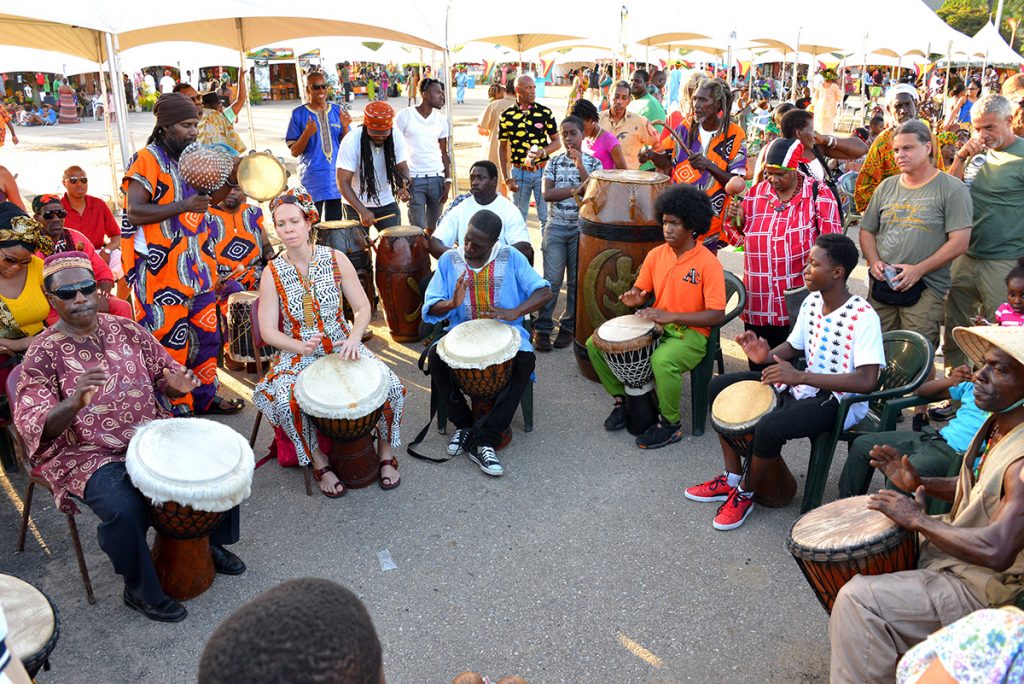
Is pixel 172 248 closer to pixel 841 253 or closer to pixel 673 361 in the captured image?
pixel 673 361

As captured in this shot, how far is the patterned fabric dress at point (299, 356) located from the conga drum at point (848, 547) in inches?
93.9

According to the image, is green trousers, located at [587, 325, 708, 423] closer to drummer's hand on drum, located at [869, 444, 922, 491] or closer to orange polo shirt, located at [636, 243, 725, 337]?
orange polo shirt, located at [636, 243, 725, 337]

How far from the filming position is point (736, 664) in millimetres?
3057

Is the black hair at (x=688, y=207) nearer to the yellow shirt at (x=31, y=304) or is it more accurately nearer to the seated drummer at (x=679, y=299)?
the seated drummer at (x=679, y=299)

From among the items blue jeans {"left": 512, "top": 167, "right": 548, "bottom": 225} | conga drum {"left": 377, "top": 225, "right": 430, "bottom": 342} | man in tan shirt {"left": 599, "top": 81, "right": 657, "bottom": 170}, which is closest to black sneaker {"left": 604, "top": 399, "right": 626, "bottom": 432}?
conga drum {"left": 377, "top": 225, "right": 430, "bottom": 342}

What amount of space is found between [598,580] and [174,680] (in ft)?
5.81

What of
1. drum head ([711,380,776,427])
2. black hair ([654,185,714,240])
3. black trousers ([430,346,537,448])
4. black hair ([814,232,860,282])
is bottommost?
black trousers ([430,346,537,448])

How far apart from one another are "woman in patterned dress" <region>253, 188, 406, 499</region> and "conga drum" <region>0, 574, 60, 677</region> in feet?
6.17

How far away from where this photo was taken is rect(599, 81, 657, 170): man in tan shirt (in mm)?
8641

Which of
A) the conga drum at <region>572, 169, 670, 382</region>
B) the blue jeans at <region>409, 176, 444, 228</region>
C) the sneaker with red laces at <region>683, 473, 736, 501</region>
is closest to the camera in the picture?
the sneaker with red laces at <region>683, 473, 736, 501</region>

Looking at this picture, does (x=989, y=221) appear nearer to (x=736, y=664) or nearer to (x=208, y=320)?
(x=736, y=664)

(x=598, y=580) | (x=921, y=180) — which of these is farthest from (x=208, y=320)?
(x=921, y=180)

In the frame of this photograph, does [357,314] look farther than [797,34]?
No

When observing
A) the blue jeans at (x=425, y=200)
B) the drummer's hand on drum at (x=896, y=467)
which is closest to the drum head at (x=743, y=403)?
the drummer's hand on drum at (x=896, y=467)
